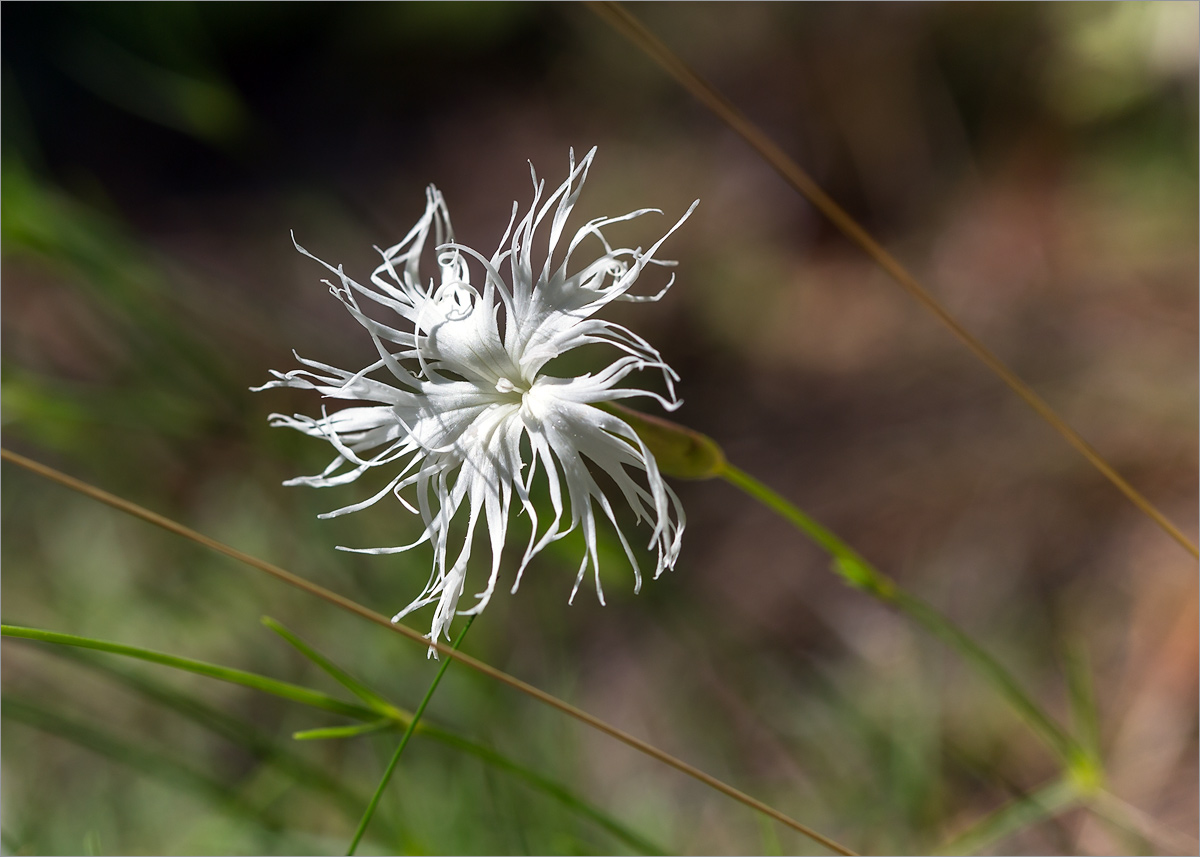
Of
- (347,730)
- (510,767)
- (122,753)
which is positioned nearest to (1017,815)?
(510,767)

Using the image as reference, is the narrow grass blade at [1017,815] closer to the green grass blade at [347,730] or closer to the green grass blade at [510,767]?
the green grass blade at [510,767]

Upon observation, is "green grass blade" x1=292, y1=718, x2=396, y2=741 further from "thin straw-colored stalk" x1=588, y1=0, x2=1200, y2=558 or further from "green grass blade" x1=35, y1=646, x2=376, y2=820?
"thin straw-colored stalk" x1=588, y1=0, x2=1200, y2=558

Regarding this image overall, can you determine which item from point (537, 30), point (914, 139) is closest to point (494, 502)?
point (914, 139)

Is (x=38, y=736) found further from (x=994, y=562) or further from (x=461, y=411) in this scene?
(x=994, y=562)

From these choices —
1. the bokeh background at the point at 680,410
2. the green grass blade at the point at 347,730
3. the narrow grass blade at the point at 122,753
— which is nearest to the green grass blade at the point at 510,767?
the green grass blade at the point at 347,730

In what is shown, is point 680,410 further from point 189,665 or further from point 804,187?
point 189,665

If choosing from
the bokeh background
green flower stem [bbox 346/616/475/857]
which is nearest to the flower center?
green flower stem [bbox 346/616/475/857]
